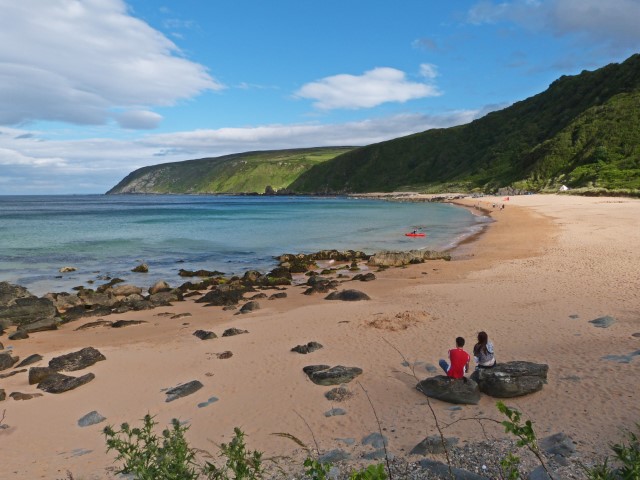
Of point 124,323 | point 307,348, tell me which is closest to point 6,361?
point 124,323

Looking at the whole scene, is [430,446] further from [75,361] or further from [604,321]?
[75,361]

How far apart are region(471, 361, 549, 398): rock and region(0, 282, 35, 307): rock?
67.0ft

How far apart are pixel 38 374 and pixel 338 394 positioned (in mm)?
8222

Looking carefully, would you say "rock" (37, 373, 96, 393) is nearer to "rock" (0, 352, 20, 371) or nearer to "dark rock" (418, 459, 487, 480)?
"rock" (0, 352, 20, 371)

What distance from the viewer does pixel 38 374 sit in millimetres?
11836

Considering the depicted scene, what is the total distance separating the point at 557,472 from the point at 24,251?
48223mm

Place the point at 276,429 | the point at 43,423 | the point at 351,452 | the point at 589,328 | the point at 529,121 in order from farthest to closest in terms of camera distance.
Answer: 1. the point at 529,121
2. the point at 589,328
3. the point at 43,423
4. the point at 276,429
5. the point at 351,452

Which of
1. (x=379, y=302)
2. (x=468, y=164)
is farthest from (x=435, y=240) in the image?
(x=468, y=164)

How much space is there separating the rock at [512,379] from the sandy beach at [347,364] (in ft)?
0.70

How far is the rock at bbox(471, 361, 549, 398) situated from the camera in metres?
9.09

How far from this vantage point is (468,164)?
617 feet

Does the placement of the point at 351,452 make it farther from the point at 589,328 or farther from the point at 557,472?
the point at 589,328

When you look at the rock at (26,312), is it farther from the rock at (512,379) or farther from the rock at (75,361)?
the rock at (512,379)

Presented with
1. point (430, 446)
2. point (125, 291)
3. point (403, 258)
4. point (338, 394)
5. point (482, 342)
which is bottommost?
point (125, 291)
